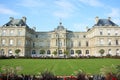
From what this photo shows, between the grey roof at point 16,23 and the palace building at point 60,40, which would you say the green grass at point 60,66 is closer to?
the palace building at point 60,40

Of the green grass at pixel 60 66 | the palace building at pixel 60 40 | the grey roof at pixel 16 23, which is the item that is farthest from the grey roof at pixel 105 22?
the green grass at pixel 60 66

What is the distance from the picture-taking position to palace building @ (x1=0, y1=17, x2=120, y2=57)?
188ft

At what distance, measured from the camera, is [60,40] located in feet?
206

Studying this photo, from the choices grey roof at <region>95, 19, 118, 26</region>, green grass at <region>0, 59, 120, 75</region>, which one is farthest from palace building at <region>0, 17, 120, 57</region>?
green grass at <region>0, 59, 120, 75</region>

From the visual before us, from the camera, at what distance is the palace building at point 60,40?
5741 cm

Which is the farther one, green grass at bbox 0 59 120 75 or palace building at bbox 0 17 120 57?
palace building at bbox 0 17 120 57

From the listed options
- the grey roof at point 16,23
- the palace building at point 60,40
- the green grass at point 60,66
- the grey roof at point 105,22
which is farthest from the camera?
the grey roof at point 16,23

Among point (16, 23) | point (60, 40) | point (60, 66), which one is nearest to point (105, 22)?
point (60, 40)

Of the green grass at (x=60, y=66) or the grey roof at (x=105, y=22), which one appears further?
the grey roof at (x=105, y=22)

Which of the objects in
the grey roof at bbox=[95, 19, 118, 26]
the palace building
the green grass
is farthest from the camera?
the grey roof at bbox=[95, 19, 118, 26]

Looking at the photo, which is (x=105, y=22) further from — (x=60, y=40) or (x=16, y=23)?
(x=16, y=23)

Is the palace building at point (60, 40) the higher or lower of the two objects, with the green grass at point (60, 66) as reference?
higher

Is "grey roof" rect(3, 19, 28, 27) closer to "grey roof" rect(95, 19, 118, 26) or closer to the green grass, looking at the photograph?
"grey roof" rect(95, 19, 118, 26)

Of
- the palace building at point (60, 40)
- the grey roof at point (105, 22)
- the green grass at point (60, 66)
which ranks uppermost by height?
the grey roof at point (105, 22)
